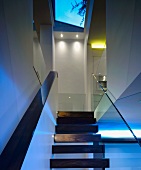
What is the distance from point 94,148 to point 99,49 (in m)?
4.98

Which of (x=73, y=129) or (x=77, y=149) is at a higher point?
(x=73, y=129)

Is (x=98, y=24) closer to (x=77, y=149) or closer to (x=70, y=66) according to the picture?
(x=70, y=66)

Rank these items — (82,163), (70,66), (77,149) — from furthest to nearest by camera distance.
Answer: (70,66), (77,149), (82,163)

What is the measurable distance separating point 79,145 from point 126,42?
6.08 ft

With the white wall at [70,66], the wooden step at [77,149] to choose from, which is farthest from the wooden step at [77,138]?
the white wall at [70,66]

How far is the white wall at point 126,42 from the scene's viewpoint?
228 cm

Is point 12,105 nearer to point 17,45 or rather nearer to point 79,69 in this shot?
point 17,45

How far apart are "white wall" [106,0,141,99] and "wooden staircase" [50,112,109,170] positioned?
3.00ft

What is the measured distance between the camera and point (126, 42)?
2.70m

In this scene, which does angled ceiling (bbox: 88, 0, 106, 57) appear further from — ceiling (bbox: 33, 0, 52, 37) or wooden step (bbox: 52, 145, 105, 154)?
wooden step (bbox: 52, 145, 105, 154)

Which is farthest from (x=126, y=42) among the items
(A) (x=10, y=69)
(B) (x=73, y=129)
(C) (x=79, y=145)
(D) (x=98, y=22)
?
(D) (x=98, y=22)

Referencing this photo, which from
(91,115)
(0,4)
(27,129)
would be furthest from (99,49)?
(27,129)

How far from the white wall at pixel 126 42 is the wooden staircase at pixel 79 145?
91 centimetres

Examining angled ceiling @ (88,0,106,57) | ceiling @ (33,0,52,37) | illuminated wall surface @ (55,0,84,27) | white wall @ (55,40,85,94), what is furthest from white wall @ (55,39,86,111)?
ceiling @ (33,0,52,37)
